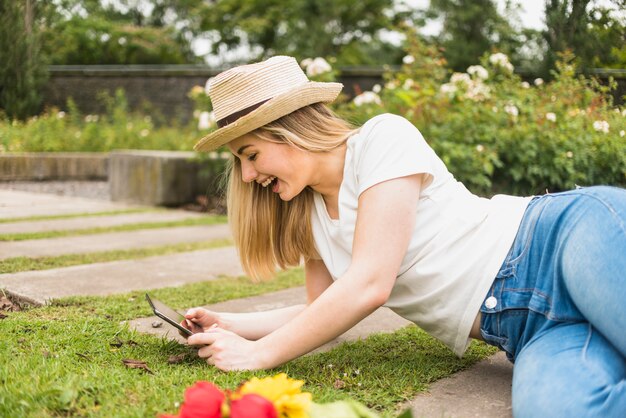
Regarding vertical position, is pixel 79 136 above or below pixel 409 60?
below

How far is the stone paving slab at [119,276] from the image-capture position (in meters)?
2.91

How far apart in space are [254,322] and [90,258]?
178 cm

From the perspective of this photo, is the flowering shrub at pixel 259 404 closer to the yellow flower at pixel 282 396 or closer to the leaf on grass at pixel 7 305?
the yellow flower at pixel 282 396

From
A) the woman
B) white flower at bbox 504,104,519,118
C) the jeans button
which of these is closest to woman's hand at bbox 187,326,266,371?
the woman

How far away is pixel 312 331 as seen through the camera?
71.4 inches

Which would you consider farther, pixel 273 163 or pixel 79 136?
pixel 79 136

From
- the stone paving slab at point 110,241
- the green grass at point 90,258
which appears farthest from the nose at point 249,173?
the stone paving slab at point 110,241

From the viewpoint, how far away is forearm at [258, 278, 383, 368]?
5.88ft

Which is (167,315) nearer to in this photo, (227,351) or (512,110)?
(227,351)

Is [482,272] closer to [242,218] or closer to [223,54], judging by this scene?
[242,218]

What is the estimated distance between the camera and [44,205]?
6258mm

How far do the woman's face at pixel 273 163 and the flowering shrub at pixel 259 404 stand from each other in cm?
78

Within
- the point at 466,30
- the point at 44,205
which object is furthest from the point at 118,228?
the point at 466,30

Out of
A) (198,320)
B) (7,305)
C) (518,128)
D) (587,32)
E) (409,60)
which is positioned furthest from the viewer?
(409,60)
